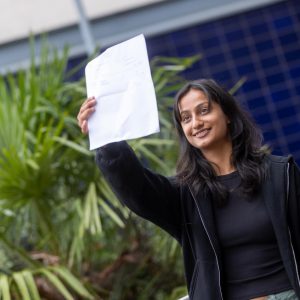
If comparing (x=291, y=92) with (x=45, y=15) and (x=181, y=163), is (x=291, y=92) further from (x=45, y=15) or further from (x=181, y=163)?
(x=181, y=163)

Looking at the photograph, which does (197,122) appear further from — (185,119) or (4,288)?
(4,288)

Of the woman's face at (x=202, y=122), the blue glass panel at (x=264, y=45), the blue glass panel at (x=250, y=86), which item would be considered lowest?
the woman's face at (x=202, y=122)

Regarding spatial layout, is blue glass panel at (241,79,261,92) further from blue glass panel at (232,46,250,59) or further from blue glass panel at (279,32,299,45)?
blue glass panel at (279,32,299,45)

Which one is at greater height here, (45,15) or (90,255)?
(45,15)

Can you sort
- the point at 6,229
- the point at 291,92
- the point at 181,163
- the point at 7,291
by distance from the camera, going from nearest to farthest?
the point at 181,163, the point at 7,291, the point at 6,229, the point at 291,92

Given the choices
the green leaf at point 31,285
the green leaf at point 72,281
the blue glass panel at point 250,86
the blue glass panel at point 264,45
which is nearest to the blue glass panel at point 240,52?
the blue glass panel at point 264,45

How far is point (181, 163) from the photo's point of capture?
2309 millimetres

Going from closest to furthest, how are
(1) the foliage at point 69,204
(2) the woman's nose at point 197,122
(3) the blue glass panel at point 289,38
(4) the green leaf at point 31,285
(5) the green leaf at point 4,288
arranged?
1. (2) the woman's nose at point 197,122
2. (5) the green leaf at point 4,288
3. (4) the green leaf at point 31,285
4. (1) the foliage at point 69,204
5. (3) the blue glass panel at point 289,38

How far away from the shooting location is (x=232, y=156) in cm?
223

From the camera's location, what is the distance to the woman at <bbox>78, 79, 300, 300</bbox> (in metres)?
2.06

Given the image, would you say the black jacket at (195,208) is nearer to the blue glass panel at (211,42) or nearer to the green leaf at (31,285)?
the green leaf at (31,285)

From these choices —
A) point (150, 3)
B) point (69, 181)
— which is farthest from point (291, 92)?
point (69, 181)

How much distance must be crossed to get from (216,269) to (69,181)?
2.37 metres

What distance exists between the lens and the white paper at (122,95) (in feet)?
6.91
